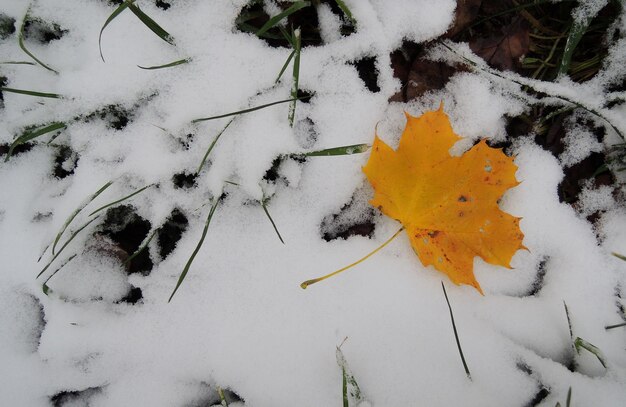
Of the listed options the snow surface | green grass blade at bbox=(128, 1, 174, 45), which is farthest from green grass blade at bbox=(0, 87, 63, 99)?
green grass blade at bbox=(128, 1, 174, 45)

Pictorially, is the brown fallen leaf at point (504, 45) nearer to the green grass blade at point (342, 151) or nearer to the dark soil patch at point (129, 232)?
the green grass blade at point (342, 151)

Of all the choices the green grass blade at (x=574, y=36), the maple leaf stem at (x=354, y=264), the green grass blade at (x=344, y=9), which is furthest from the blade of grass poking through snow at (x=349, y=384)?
the green grass blade at (x=574, y=36)

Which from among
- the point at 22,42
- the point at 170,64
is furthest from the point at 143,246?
the point at 22,42

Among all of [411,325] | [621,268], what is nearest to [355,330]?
[411,325]

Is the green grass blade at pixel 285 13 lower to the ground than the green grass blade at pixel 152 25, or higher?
lower

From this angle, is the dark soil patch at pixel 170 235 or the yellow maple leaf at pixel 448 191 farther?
the dark soil patch at pixel 170 235

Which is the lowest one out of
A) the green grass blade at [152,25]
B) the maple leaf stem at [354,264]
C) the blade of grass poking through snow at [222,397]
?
the blade of grass poking through snow at [222,397]

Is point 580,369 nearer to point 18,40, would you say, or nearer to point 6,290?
point 6,290
